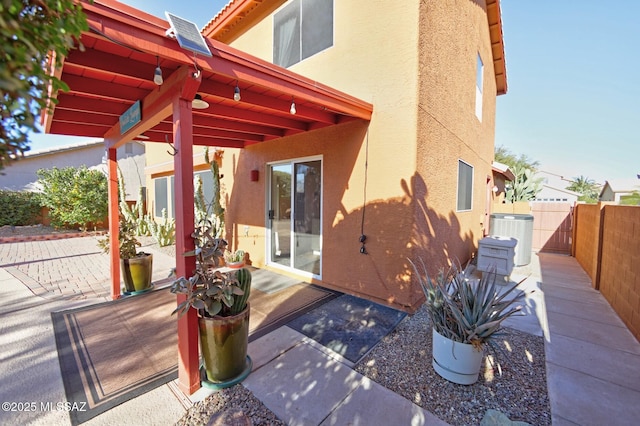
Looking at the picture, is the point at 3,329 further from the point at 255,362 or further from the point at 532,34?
the point at 532,34

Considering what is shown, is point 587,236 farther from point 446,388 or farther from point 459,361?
point 446,388

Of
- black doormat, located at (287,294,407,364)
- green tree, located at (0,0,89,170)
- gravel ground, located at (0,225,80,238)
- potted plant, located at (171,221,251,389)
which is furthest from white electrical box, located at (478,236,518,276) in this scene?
gravel ground, located at (0,225,80,238)

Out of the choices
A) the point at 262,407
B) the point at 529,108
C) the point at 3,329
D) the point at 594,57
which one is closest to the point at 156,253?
the point at 3,329

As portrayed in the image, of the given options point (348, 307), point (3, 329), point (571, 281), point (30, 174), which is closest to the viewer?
point (3, 329)

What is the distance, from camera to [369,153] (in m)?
4.74

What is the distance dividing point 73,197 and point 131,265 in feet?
36.7

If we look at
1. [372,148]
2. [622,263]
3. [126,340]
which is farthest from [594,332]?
[126,340]

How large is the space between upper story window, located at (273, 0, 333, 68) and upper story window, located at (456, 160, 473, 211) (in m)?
4.21

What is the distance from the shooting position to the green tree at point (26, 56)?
0.86 m

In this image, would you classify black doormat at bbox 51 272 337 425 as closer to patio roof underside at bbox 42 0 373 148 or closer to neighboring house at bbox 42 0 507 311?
neighboring house at bbox 42 0 507 311

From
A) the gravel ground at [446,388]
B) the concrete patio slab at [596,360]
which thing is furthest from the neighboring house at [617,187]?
the gravel ground at [446,388]

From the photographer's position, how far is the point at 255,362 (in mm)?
3092

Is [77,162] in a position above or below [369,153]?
above

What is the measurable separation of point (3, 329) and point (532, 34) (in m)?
17.1
